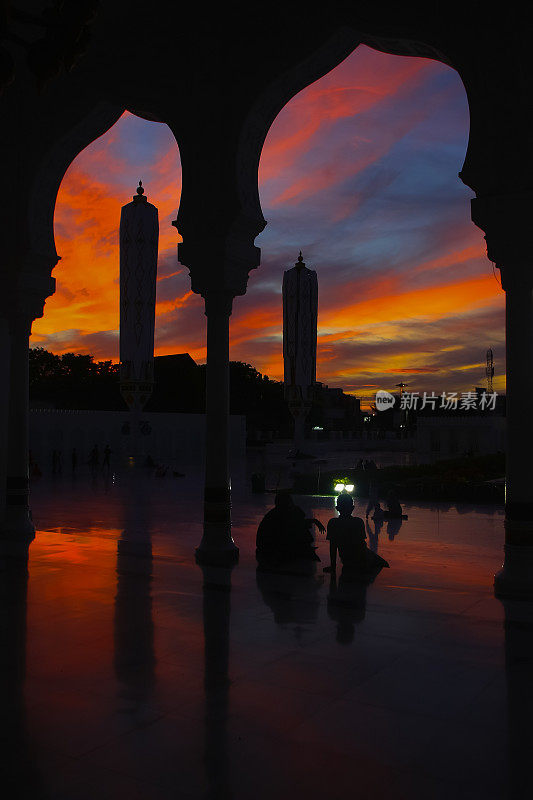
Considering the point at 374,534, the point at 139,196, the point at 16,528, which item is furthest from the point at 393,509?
the point at 139,196

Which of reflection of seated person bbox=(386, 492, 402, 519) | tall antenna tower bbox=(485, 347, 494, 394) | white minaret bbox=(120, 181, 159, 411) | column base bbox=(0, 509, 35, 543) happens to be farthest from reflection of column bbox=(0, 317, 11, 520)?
tall antenna tower bbox=(485, 347, 494, 394)

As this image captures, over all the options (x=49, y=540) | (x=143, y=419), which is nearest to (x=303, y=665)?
(x=49, y=540)

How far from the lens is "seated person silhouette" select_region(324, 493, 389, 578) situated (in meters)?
7.61

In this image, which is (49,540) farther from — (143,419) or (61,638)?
(143,419)

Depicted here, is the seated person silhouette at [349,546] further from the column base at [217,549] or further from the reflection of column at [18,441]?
the reflection of column at [18,441]

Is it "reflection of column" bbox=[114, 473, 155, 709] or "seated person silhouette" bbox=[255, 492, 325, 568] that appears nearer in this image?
"reflection of column" bbox=[114, 473, 155, 709]

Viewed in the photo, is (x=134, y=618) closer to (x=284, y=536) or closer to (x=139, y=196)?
(x=284, y=536)

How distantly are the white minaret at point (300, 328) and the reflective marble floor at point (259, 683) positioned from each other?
58.4 feet

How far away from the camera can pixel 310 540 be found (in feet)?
27.4

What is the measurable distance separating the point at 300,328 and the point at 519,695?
72.0 ft

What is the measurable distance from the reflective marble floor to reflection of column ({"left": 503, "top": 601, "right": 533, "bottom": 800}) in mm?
14

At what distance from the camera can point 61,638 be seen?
5316mm

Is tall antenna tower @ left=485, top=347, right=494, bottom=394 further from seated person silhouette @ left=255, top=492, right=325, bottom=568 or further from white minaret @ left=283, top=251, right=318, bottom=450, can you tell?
seated person silhouette @ left=255, top=492, right=325, bottom=568

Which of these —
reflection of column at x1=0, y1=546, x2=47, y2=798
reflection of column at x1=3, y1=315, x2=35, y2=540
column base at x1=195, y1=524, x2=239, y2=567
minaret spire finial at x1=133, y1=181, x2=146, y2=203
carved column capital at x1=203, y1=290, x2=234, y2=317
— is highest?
minaret spire finial at x1=133, y1=181, x2=146, y2=203
